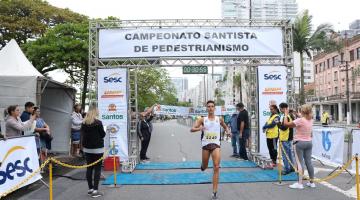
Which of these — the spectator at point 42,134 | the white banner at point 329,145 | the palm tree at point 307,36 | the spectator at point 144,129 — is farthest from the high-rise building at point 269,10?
the spectator at point 42,134

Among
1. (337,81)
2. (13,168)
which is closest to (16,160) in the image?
(13,168)

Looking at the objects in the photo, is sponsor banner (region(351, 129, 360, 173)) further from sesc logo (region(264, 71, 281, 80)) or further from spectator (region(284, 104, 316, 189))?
sesc logo (region(264, 71, 281, 80))

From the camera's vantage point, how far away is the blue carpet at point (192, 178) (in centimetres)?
1005

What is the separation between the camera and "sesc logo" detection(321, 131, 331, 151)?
11282 mm

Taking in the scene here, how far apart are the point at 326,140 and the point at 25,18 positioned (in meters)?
25.7

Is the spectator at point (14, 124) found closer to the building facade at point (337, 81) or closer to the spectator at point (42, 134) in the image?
the spectator at point (42, 134)

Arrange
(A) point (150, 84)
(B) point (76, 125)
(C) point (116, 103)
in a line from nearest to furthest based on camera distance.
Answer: (C) point (116, 103)
(B) point (76, 125)
(A) point (150, 84)

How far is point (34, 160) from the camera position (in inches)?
350

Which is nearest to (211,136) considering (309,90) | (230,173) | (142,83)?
(230,173)

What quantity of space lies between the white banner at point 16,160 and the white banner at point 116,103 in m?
4.50

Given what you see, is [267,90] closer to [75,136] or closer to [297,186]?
[297,186]

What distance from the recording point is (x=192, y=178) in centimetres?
1055

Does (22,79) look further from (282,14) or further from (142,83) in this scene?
(282,14)

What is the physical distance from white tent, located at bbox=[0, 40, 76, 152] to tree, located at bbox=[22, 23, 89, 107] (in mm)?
12584
